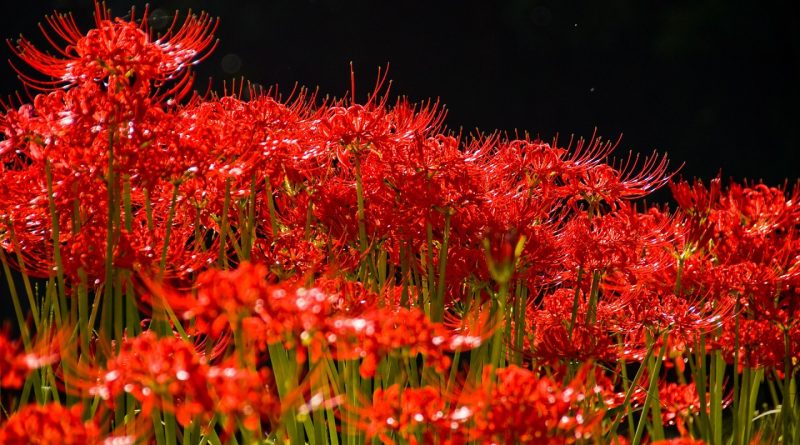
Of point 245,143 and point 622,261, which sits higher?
point 245,143

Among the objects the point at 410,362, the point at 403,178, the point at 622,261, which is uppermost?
the point at 403,178

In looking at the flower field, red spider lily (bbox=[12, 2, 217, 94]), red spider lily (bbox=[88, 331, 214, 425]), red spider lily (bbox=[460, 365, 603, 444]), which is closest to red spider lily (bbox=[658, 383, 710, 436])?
the flower field

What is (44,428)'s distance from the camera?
2.18 feet

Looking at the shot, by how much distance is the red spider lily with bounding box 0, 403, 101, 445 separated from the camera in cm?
66

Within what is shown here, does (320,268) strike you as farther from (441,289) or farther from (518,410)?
(518,410)

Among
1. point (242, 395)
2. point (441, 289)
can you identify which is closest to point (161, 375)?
point (242, 395)

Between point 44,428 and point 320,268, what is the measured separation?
677 mm

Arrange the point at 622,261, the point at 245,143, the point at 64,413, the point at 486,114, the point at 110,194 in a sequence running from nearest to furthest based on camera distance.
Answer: the point at 64,413 < the point at 110,194 < the point at 245,143 < the point at 622,261 < the point at 486,114

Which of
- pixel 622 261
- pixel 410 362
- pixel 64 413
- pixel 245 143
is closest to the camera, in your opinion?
pixel 64 413

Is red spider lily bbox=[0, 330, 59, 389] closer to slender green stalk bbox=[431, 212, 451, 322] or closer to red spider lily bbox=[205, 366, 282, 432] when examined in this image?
red spider lily bbox=[205, 366, 282, 432]

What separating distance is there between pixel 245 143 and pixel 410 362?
16.2 inches

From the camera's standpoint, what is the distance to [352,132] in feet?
4.58

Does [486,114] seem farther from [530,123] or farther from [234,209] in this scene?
[234,209]

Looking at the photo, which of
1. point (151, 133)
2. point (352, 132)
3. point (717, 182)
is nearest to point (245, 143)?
point (151, 133)
